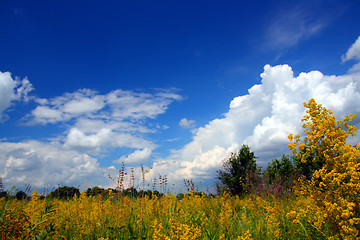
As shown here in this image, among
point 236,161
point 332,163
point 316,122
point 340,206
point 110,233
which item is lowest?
point 110,233

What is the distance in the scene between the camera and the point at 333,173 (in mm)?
3227

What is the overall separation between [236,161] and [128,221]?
64.6 feet

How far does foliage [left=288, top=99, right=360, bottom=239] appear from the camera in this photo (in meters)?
3.10

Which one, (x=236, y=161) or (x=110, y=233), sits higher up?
(x=236, y=161)

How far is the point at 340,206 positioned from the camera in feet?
10.4

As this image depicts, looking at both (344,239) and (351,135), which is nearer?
(344,239)

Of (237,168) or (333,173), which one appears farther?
(237,168)

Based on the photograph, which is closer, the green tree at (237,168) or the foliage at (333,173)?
the foliage at (333,173)

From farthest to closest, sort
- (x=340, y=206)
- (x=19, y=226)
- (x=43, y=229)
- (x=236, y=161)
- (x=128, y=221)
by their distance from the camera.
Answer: (x=236, y=161)
(x=128, y=221)
(x=43, y=229)
(x=340, y=206)
(x=19, y=226)

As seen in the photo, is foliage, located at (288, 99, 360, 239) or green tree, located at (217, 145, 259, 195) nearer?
foliage, located at (288, 99, 360, 239)

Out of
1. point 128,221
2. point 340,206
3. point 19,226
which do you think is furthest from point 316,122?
point 19,226

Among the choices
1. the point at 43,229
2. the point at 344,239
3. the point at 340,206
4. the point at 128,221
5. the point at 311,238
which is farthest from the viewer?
the point at 128,221

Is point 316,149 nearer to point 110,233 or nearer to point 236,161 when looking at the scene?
point 110,233

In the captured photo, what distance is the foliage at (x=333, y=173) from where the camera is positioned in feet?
10.2
